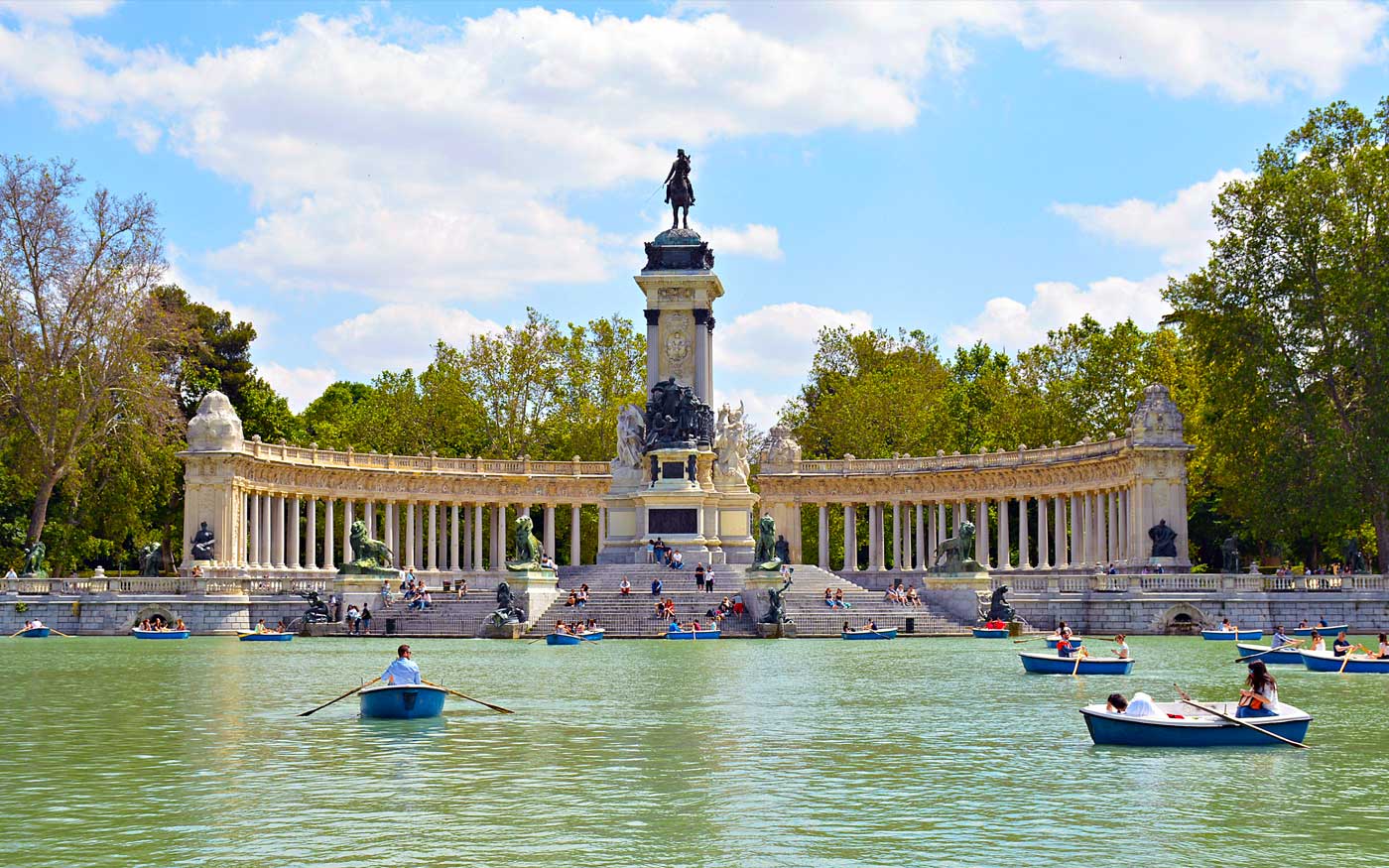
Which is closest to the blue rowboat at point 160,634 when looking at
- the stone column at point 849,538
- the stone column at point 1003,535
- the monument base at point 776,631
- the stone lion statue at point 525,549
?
the stone lion statue at point 525,549

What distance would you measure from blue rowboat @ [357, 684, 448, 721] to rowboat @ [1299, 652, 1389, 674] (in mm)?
21538

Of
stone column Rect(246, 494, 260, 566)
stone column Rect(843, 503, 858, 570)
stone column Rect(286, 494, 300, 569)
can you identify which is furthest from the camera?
stone column Rect(843, 503, 858, 570)

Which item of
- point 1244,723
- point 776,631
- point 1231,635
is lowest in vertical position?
point 1244,723

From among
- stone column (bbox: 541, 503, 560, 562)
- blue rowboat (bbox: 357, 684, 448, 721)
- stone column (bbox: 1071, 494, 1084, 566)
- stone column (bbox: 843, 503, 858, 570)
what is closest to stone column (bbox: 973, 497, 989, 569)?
stone column (bbox: 1071, 494, 1084, 566)

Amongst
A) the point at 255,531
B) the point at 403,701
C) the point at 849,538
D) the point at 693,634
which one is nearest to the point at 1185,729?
the point at 403,701

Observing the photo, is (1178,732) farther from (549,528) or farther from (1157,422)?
(549,528)

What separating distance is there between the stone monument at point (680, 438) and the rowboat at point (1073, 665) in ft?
99.9

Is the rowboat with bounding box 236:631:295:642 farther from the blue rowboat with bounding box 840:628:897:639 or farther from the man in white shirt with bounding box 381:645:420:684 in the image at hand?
the man in white shirt with bounding box 381:645:420:684

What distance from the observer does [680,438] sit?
234 ft

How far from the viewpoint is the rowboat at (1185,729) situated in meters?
A: 24.5

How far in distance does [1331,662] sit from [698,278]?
39.5 metres

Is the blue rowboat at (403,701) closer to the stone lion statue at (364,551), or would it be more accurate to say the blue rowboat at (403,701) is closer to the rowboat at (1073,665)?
the rowboat at (1073,665)

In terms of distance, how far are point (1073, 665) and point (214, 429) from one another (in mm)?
46555

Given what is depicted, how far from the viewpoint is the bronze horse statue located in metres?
76.1
